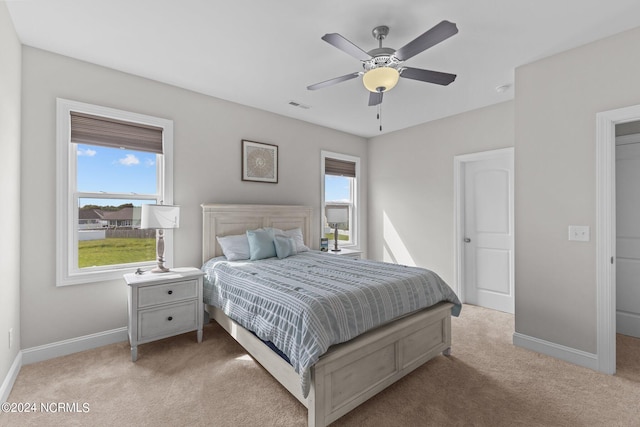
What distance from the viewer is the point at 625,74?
2318mm

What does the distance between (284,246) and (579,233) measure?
2792 millimetres

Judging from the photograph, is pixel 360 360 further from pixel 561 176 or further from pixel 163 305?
pixel 561 176

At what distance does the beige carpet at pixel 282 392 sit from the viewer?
73.2 inches

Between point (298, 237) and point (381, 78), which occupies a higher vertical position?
point (381, 78)

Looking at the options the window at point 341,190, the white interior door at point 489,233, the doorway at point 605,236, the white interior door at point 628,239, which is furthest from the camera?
the window at point 341,190

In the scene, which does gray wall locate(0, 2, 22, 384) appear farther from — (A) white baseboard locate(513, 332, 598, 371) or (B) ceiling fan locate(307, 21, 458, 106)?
(A) white baseboard locate(513, 332, 598, 371)

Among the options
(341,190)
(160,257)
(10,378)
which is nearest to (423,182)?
(341,190)

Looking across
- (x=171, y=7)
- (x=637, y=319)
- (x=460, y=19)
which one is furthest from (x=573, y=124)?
(x=171, y=7)

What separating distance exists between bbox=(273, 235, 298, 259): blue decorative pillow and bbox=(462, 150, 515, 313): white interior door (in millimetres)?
2491

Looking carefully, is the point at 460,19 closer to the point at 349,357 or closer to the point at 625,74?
the point at 625,74

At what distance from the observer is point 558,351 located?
2.62 meters

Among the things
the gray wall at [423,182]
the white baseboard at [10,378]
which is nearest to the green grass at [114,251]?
the white baseboard at [10,378]

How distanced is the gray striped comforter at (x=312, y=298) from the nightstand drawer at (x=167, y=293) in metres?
0.20

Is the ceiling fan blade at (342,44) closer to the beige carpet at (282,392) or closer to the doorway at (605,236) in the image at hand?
the doorway at (605,236)
